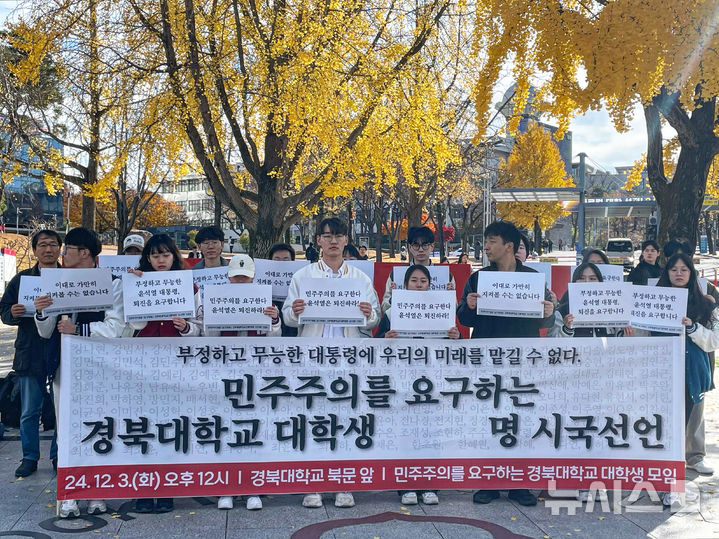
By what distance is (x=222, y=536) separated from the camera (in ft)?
14.8

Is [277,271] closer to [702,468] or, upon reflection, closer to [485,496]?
[485,496]

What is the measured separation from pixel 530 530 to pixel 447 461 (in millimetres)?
712

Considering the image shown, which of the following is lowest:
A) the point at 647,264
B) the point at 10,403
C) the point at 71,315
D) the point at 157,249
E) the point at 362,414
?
the point at 10,403

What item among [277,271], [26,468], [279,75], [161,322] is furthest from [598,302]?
[279,75]

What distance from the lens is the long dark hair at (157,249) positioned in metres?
5.32

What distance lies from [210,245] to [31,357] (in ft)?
7.03

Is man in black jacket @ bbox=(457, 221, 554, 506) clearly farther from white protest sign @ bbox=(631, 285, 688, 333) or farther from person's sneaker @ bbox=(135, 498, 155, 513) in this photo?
person's sneaker @ bbox=(135, 498, 155, 513)

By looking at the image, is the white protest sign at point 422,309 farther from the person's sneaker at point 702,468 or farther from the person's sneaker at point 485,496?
the person's sneaker at point 702,468

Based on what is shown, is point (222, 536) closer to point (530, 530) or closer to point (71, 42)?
point (530, 530)

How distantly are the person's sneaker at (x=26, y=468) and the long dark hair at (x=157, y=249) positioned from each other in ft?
6.03

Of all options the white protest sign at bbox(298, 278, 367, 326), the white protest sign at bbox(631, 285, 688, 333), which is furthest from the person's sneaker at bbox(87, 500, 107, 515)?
the white protest sign at bbox(631, 285, 688, 333)

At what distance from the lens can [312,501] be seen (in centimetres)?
499

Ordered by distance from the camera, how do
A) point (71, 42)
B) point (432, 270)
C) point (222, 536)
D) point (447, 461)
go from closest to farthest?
point (222, 536)
point (447, 461)
point (432, 270)
point (71, 42)

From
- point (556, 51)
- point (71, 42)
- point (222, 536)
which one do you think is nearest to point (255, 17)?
point (71, 42)
